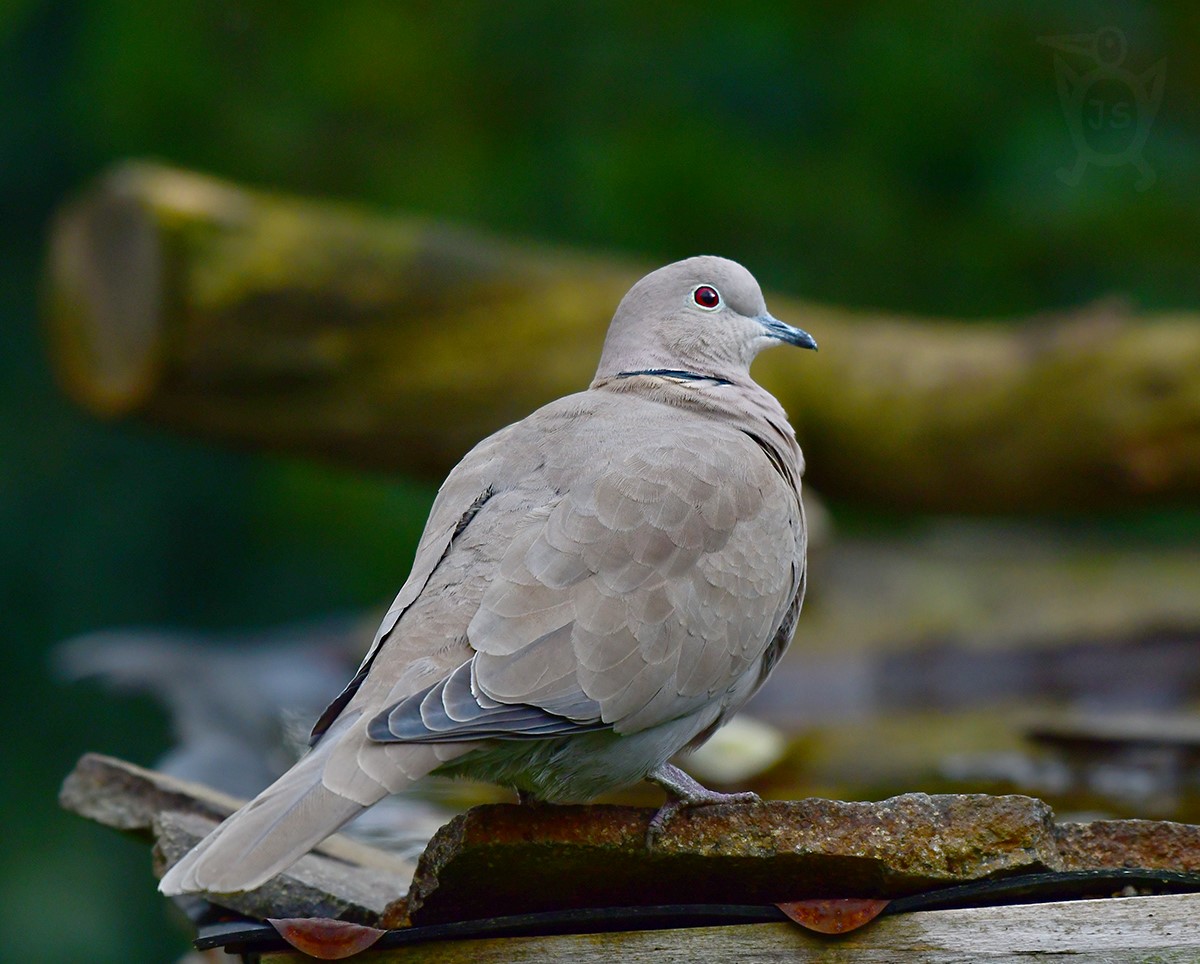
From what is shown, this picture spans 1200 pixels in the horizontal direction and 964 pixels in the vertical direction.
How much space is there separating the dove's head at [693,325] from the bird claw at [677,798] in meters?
0.87

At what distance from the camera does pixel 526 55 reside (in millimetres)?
8531

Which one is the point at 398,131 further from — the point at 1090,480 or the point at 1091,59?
the point at 1090,480

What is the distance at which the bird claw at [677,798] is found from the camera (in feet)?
5.92

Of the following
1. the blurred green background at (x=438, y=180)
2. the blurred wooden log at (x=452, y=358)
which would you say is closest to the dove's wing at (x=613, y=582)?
the blurred wooden log at (x=452, y=358)

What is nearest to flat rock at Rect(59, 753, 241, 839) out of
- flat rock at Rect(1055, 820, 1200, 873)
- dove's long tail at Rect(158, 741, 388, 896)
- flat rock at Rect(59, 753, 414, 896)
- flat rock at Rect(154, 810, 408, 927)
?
flat rock at Rect(59, 753, 414, 896)

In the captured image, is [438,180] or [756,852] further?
[438,180]

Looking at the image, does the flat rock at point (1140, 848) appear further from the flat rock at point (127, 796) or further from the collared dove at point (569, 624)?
the flat rock at point (127, 796)

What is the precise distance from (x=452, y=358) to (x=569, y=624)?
3.27 m

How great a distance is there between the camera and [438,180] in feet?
27.9

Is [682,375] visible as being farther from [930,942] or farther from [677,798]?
[930,942]

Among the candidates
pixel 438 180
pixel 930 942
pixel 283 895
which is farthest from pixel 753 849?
pixel 438 180

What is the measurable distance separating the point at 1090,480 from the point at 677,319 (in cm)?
283

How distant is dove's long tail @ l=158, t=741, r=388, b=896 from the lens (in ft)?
5.31

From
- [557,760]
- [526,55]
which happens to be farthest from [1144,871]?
[526,55]
